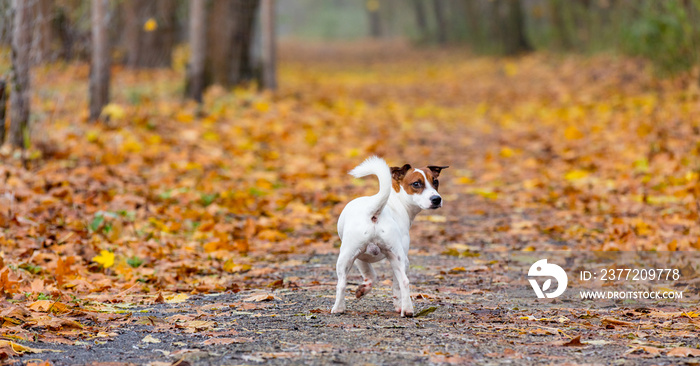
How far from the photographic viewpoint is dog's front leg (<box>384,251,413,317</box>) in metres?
4.05

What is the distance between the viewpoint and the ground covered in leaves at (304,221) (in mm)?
3744

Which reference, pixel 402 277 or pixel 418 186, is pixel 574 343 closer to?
pixel 402 277

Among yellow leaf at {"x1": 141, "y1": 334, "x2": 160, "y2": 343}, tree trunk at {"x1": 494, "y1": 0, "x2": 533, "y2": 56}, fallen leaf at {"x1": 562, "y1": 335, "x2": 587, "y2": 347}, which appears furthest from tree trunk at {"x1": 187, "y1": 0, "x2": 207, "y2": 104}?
tree trunk at {"x1": 494, "y1": 0, "x2": 533, "y2": 56}

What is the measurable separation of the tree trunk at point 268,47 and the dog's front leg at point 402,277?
11.9 metres

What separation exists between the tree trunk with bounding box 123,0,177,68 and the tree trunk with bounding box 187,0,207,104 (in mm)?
7379

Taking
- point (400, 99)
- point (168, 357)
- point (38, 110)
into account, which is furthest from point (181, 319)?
point (400, 99)

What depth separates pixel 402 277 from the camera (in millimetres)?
4051

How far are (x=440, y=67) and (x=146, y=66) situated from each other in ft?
42.7

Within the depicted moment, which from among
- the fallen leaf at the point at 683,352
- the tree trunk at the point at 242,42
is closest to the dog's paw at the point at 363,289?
the fallen leaf at the point at 683,352

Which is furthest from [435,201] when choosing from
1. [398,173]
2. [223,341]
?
[223,341]

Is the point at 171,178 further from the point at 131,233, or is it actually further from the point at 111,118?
the point at 111,118

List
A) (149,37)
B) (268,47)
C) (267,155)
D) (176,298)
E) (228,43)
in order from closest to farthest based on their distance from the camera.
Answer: (176,298) → (267,155) → (228,43) → (268,47) → (149,37)

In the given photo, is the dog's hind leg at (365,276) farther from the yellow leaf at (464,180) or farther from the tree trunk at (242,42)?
the tree trunk at (242,42)

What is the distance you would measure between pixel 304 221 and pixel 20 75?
3352 mm
